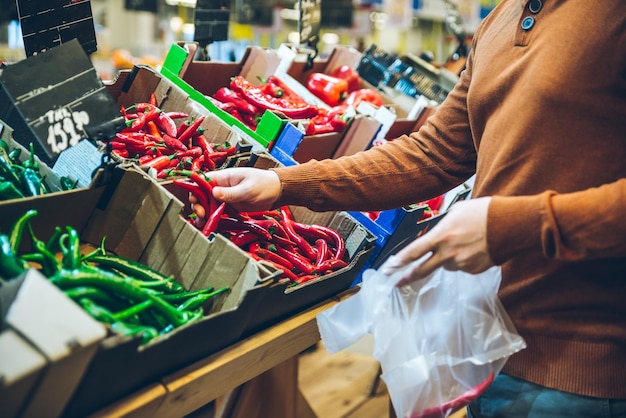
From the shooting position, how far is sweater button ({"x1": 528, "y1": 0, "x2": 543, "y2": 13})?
1530 millimetres

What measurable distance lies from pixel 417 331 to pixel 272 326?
45cm

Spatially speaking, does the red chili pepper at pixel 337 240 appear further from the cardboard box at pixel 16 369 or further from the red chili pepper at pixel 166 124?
the cardboard box at pixel 16 369

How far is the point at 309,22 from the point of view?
3656 mm

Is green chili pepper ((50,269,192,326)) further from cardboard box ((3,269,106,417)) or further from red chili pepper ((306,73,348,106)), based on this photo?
red chili pepper ((306,73,348,106))

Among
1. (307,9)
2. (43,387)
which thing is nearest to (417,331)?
(43,387)

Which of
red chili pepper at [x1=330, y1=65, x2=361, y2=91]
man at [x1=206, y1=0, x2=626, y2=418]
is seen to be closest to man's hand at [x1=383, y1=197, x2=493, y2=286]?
man at [x1=206, y1=0, x2=626, y2=418]

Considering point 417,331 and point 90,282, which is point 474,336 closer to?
point 417,331

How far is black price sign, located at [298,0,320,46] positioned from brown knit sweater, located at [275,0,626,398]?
6.63 ft

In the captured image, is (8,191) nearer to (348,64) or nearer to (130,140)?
(130,140)

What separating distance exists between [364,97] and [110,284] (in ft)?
8.66

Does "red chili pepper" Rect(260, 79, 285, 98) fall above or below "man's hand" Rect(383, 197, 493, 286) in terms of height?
below

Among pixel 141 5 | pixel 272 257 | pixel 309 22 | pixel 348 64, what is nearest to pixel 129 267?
pixel 272 257

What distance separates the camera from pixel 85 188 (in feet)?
5.97

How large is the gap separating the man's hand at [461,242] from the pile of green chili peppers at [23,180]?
108cm
